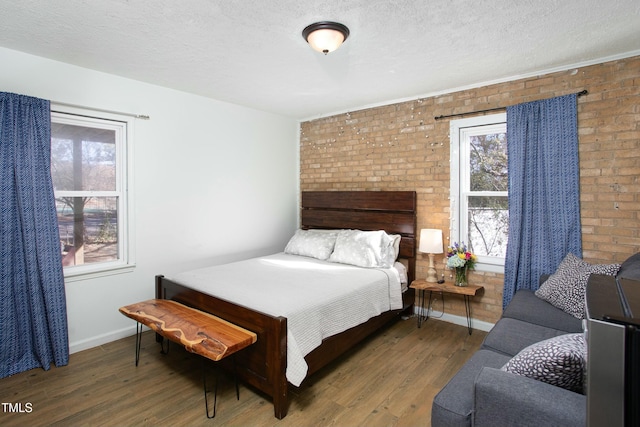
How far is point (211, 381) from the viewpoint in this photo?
2.47 meters

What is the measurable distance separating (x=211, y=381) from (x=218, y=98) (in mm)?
2974

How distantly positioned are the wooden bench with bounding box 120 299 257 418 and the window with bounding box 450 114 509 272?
2.51m

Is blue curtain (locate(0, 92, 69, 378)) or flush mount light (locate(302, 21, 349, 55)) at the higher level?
flush mount light (locate(302, 21, 349, 55))

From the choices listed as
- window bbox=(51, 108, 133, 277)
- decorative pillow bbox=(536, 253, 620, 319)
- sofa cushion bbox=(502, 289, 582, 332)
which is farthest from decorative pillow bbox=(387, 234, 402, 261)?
window bbox=(51, 108, 133, 277)

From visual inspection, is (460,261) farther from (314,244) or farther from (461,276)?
(314,244)

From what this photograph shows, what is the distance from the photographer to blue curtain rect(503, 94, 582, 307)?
283 cm

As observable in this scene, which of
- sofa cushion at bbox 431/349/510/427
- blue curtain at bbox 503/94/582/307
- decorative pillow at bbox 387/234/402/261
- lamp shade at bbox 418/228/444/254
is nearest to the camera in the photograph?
sofa cushion at bbox 431/349/510/427

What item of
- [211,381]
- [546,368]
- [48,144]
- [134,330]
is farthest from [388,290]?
[48,144]

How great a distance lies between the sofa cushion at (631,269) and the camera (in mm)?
2041

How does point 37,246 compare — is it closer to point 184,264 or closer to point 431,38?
point 184,264

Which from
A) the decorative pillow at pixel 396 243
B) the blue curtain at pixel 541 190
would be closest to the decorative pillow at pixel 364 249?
the decorative pillow at pixel 396 243

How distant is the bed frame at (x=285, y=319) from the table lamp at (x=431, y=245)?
0.20 m

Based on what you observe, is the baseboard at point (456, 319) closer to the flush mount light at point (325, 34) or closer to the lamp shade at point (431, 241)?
the lamp shade at point (431, 241)

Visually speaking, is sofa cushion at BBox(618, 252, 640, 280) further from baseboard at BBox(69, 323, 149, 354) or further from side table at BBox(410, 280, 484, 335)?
baseboard at BBox(69, 323, 149, 354)
